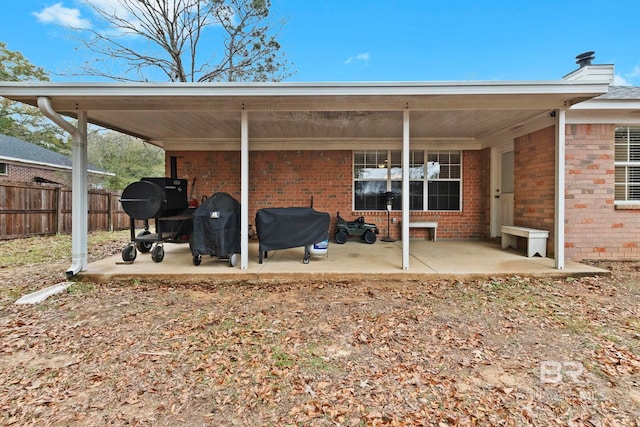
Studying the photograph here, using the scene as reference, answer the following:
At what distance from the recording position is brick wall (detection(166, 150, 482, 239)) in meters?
7.77

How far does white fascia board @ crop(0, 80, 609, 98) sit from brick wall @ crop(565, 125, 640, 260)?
1678 millimetres

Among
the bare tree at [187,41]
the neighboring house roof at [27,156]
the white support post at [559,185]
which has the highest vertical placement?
the bare tree at [187,41]

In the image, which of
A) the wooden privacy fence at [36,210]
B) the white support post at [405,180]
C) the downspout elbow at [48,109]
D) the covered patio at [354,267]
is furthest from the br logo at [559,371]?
the wooden privacy fence at [36,210]

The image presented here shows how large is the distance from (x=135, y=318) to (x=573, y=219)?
6.93 m

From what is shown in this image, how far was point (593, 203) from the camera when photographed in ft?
17.5

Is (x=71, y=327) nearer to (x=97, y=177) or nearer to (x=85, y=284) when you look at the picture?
(x=85, y=284)

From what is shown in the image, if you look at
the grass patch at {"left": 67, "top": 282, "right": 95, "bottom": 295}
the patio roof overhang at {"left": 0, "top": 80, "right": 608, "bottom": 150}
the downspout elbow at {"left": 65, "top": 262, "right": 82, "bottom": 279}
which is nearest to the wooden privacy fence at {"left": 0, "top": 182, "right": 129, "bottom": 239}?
the patio roof overhang at {"left": 0, "top": 80, "right": 608, "bottom": 150}

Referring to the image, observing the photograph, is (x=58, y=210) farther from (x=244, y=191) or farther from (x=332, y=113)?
(x=332, y=113)

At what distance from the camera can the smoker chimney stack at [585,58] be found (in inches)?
234

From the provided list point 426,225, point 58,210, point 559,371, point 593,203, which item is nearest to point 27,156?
point 58,210

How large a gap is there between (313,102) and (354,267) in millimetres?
2597

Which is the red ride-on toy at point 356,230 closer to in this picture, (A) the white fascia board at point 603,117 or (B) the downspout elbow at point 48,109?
(A) the white fascia board at point 603,117

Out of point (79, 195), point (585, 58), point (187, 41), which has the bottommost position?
point (79, 195)

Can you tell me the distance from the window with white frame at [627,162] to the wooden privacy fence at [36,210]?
14.3m
